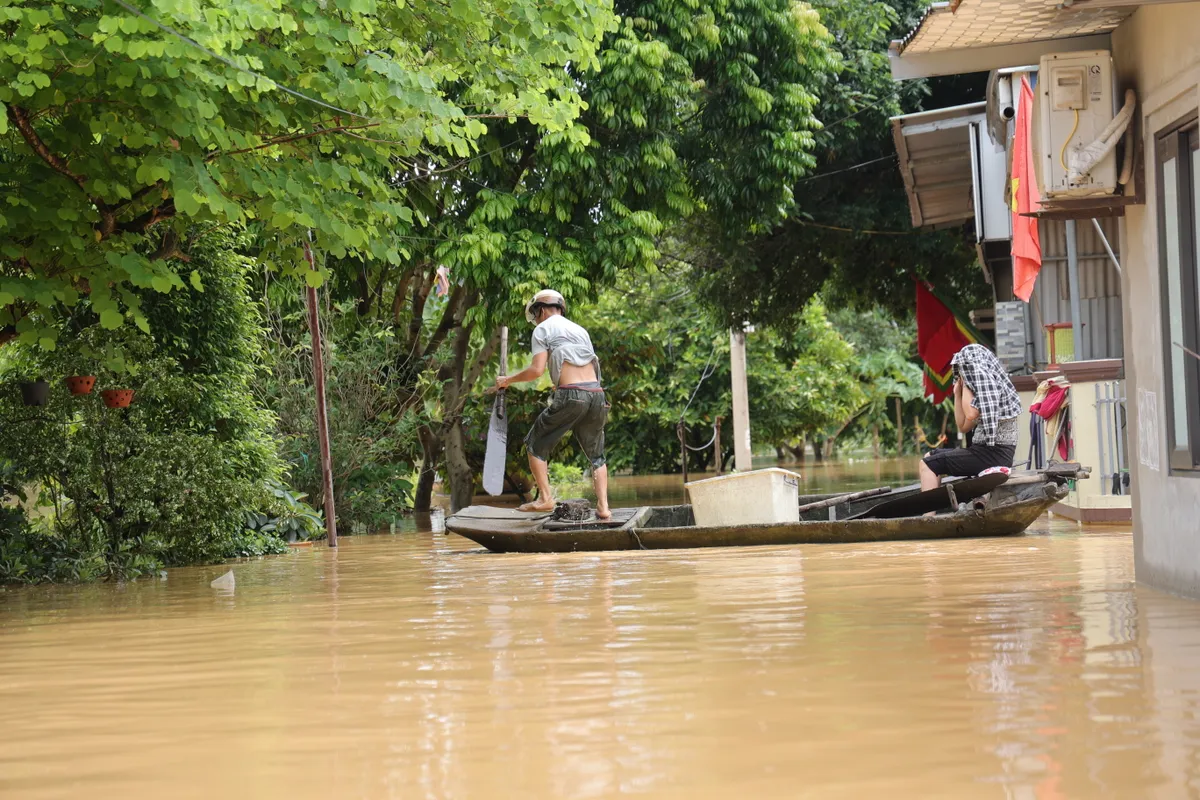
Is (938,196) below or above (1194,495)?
above

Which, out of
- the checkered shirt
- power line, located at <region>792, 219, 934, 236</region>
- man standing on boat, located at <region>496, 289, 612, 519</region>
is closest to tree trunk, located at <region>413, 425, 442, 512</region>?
power line, located at <region>792, 219, 934, 236</region>

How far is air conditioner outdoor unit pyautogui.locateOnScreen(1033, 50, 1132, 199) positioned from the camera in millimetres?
7367

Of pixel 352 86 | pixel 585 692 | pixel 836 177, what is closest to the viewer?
pixel 585 692

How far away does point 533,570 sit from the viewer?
988 cm

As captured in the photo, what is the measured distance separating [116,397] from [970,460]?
6918mm

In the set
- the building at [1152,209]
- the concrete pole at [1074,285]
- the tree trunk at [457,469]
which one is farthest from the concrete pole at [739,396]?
the building at [1152,209]

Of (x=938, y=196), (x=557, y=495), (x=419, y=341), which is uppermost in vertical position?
(x=938, y=196)

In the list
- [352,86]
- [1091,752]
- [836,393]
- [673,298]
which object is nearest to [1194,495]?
[1091,752]

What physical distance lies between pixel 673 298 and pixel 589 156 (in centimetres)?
1793

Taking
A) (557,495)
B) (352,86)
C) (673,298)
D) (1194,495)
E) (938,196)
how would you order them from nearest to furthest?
(1194,495) < (352,86) < (938,196) < (557,495) < (673,298)

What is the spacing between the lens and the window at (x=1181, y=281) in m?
6.84

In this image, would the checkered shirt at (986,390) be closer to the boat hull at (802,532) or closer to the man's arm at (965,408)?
the man's arm at (965,408)

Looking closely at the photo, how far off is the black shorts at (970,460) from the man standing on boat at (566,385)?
2780 mm

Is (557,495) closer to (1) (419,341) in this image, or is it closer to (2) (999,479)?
(1) (419,341)
